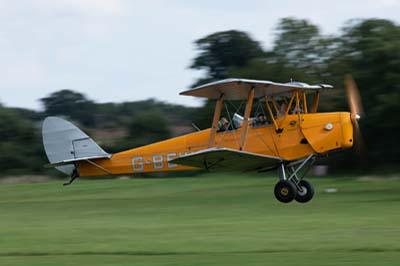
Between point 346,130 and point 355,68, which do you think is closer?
point 346,130

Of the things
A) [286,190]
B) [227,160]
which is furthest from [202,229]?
[286,190]

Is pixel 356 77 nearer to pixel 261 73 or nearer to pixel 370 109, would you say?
pixel 370 109

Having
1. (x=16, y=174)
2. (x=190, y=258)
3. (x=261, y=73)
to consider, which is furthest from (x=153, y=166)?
(x=16, y=174)

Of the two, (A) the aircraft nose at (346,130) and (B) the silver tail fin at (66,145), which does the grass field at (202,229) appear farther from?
(A) the aircraft nose at (346,130)

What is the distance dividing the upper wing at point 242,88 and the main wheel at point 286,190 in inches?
85.1

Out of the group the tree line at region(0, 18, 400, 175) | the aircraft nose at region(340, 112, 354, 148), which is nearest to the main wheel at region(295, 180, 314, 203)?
the aircraft nose at region(340, 112, 354, 148)

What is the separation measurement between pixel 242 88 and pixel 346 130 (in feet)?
8.41

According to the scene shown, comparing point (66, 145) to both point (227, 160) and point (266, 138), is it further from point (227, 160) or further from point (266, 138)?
point (266, 138)

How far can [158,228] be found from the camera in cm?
1496

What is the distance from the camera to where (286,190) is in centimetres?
1848

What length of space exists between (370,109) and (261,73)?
7594 millimetres

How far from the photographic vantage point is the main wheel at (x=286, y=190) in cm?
1844

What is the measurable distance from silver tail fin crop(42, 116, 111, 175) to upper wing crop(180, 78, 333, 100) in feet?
12.4

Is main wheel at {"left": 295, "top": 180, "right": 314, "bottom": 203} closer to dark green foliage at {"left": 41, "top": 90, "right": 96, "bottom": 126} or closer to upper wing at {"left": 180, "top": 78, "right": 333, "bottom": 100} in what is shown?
upper wing at {"left": 180, "top": 78, "right": 333, "bottom": 100}
